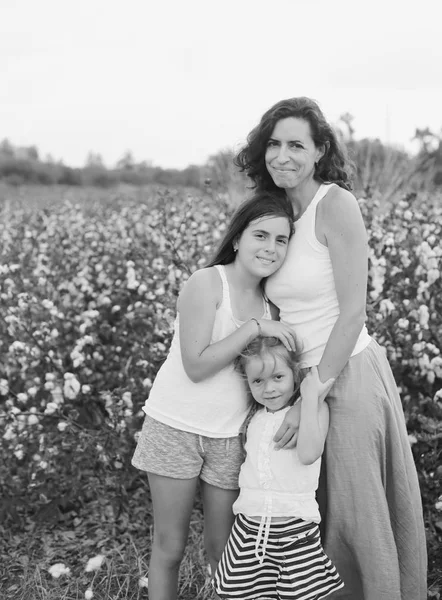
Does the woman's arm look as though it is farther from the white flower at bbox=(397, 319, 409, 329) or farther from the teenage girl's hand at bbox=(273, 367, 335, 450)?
the white flower at bbox=(397, 319, 409, 329)

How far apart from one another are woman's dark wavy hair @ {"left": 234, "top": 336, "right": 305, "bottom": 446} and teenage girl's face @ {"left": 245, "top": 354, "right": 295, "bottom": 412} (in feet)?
0.04

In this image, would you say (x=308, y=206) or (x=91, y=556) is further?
(x=91, y=556)

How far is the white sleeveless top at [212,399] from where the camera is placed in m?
2.29

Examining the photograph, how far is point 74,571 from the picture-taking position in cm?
308

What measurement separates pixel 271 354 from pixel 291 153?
24.7 inches

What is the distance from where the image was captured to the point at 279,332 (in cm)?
225

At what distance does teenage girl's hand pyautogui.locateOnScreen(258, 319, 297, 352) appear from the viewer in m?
2.25

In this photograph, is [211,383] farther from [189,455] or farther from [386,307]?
[386,307]

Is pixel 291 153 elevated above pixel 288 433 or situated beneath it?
elevated above

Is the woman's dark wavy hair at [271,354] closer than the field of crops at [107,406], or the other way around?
the woman's dark wavy hair at [271,354]

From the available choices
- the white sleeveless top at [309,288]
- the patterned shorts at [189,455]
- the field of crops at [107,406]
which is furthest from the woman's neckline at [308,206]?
the field of crops at [107,406]

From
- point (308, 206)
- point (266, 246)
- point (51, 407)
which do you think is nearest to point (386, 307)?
point (308, 206)

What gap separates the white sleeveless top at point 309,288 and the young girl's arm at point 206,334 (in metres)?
0.07

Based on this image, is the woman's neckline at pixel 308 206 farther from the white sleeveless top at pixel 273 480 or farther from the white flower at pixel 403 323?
the white flower at pixel 403 323
